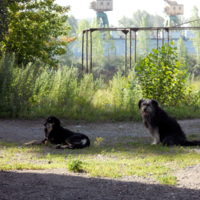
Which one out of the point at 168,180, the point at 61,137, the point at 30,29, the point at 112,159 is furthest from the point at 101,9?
the point at 168,180

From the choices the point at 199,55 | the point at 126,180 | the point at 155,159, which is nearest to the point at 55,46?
the point at 155,159

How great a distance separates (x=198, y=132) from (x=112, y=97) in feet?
16.7

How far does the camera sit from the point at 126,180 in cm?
467

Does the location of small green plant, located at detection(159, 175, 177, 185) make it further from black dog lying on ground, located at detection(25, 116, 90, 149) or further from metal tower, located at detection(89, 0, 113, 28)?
metal tower, located at detection(89, 0, 113, 28)

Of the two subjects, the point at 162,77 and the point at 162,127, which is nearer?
the point at 162,127

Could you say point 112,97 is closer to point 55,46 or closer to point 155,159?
point 55,46

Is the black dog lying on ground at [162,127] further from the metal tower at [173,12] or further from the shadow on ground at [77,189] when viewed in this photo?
the metal tower at [173,12]

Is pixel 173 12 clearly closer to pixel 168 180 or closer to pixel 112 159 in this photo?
pixel 112 159

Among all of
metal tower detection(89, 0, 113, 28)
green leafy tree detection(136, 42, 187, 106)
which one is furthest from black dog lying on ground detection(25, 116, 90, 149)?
metal tower detection(89, 0, 113, 28)

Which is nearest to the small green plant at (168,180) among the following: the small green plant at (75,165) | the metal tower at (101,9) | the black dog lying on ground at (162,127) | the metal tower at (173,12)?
the small green plant at (75,165)

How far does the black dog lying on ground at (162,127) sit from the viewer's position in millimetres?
7406

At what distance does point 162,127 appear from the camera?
7543mm

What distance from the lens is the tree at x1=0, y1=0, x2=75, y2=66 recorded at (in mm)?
15031

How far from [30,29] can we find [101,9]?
57921 mm
